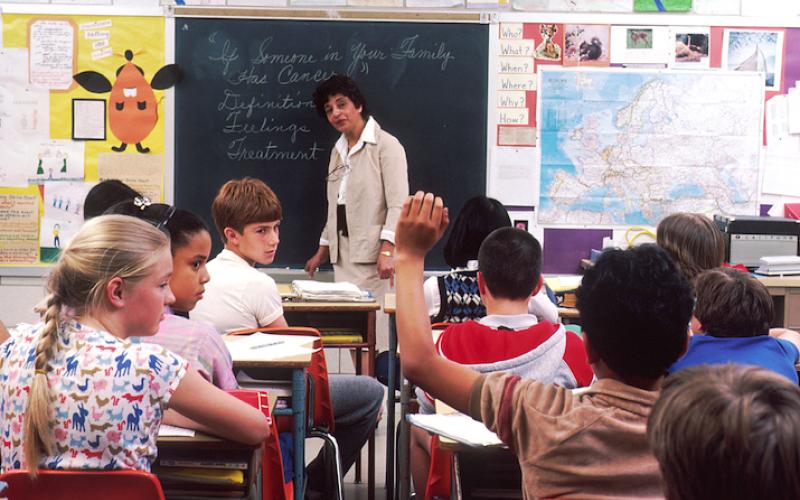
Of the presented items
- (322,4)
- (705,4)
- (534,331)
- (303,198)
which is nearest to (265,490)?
(534,331)

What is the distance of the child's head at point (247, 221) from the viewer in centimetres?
350

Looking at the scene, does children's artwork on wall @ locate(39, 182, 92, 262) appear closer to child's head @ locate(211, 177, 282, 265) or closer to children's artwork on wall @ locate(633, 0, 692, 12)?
child's head @ locate(211, 177, 282, 265)

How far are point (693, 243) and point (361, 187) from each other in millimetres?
2307

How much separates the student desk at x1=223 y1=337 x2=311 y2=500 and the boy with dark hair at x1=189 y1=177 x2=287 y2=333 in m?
0.35

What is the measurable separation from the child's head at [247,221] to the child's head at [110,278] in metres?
1.59

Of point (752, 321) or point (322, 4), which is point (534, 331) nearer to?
point (752, 321)

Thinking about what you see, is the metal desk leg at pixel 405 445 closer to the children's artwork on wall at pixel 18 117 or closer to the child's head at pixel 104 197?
the child's head at pixel 104 197

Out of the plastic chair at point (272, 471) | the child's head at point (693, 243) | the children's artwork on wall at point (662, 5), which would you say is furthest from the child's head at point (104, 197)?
the children's artwork on wall at point (662, 5)

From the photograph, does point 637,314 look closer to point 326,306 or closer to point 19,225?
point 326,306

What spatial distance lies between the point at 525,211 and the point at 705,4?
61.2 inches

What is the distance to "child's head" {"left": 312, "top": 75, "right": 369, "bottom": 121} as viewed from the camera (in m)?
5.23

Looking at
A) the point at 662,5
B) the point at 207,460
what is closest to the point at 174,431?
the point at 207,460

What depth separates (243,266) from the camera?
10.8 feet

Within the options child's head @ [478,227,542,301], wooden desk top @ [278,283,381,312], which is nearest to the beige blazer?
wooden desk top @ [278,283,381,312]
